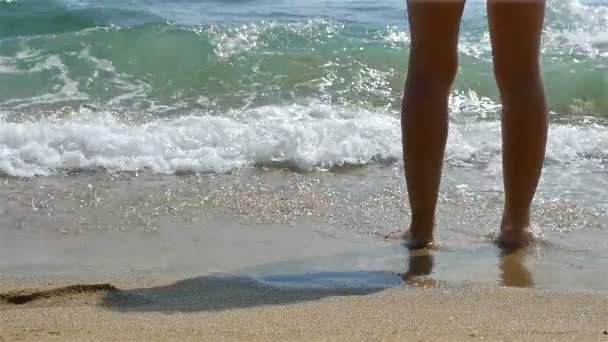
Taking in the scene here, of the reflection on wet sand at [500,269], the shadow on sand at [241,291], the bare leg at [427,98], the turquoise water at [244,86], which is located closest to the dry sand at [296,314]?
the shadow on sand at [241,291]

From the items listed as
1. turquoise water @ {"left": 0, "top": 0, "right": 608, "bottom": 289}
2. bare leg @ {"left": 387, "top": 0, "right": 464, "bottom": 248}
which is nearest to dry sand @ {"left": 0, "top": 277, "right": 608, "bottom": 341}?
turquoise water @ {"left": 0, "top": 0, "right": 608, "bottom": 289}

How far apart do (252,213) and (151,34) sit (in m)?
4.33

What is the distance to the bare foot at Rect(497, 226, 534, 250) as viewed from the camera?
256 cm

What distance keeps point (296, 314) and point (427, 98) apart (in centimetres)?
90

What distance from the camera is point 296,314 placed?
70.7 inches

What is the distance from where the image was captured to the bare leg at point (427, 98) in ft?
7.65

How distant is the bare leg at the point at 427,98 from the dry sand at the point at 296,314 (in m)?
0.46

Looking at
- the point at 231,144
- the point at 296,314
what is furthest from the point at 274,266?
the point at 231,144

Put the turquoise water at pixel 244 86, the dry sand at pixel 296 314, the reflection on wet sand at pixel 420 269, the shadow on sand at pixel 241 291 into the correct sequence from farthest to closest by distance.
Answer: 1. the turquoise water at pixel 244 86
2. the reflection on wet sand at pixel 420 269
3. the shadow on sand at pixel 241 291
4. the dry sand at pixel 296 314

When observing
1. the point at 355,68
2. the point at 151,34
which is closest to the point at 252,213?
the point at 355,68

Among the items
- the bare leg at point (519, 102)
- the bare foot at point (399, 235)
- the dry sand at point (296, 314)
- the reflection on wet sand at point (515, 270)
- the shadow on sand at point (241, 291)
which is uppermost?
the bare leg at point (519, 102)

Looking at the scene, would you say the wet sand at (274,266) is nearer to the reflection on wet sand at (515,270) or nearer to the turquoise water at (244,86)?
the reflection on wet sand at (515,270)

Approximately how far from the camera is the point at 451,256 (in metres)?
2.46

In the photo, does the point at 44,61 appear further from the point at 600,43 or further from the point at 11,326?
the point at 11,326
